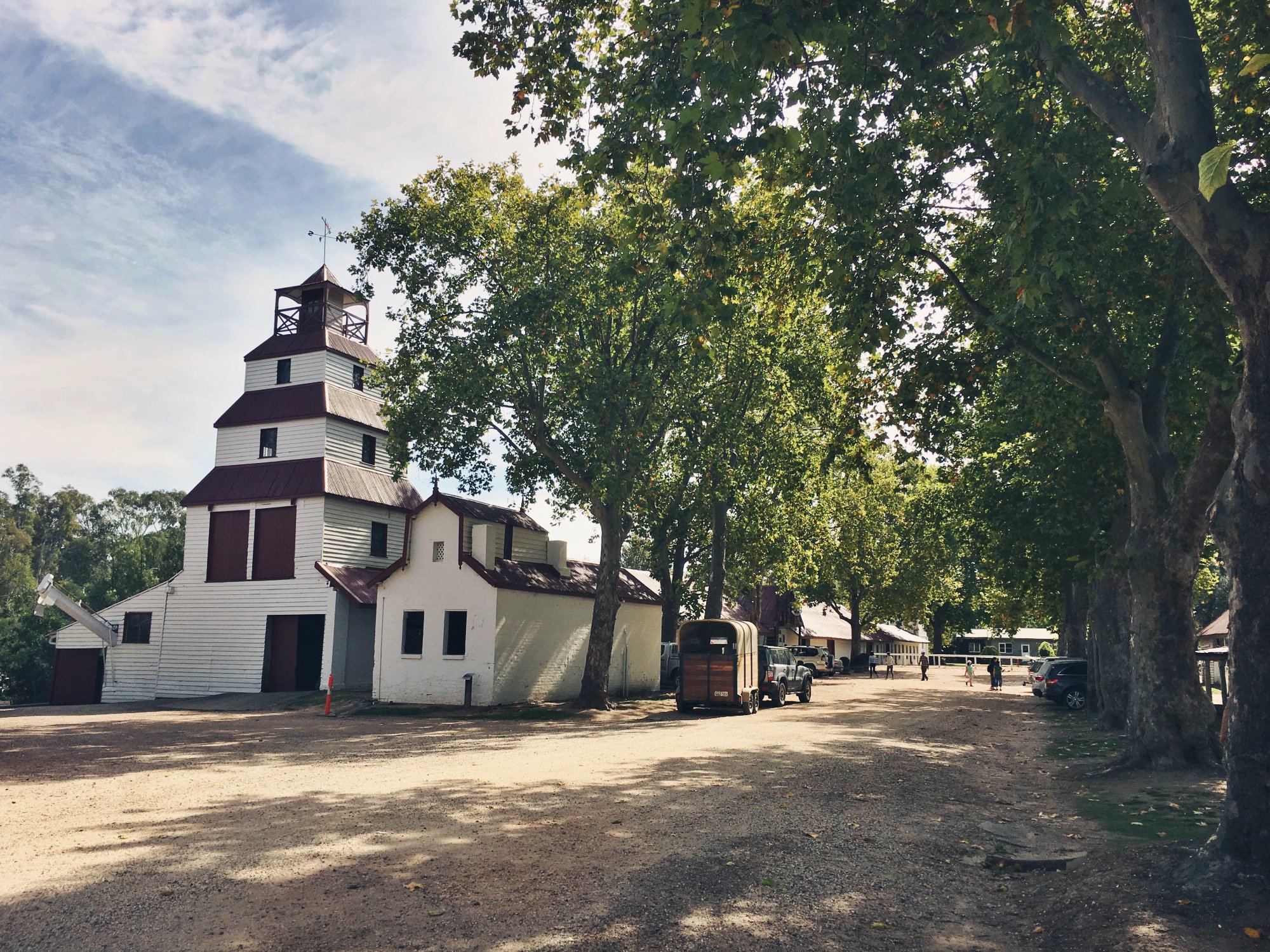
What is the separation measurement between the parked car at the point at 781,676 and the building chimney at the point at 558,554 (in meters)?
7.80

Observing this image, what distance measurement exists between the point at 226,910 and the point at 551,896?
223cm

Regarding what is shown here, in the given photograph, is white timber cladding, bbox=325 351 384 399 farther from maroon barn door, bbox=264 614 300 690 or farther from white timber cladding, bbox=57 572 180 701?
white timber cladding, bbox=57 572 180 701

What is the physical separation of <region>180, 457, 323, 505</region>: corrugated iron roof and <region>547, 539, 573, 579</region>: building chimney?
906 centimetres

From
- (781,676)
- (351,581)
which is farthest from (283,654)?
(781,676)

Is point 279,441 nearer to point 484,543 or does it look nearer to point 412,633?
point 412,633

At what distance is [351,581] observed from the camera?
34156 mm

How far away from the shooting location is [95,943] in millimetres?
5555

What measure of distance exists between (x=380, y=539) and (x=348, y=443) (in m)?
4.26

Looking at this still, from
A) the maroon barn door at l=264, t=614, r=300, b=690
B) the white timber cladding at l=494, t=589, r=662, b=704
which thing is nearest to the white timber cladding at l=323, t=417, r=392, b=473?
the maroon barn door at l=264, t=614, r=300, b=690

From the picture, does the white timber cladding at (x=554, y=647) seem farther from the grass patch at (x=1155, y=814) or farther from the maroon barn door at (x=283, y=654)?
the grass patch at (x=1155, y=814)

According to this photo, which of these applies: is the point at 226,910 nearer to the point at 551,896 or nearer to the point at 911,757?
the point at 551,896

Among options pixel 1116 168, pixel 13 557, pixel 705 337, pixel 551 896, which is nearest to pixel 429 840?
pixel 551 896

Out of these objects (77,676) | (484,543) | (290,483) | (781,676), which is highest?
(290,483)

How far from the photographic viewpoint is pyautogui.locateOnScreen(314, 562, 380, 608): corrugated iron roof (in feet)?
108
